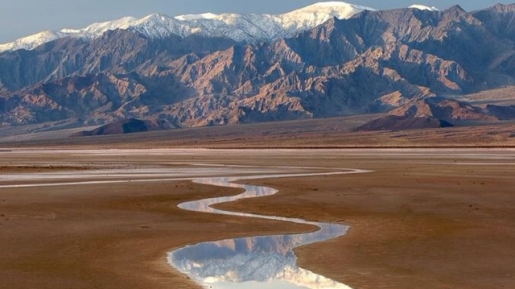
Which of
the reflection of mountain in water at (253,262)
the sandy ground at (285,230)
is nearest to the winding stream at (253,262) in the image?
the reflection of mountain in water at (253,262)

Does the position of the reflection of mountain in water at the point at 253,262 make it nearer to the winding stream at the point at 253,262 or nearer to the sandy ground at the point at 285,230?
the winding stream at the point at 253,262

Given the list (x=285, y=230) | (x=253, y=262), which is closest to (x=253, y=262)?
(x=253, y=262)

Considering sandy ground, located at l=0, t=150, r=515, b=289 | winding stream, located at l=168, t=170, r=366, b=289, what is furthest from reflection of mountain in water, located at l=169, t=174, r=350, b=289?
sandy ground, located at l=0, t=150, r=515, b=289

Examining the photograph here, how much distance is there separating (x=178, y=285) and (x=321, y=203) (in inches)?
853

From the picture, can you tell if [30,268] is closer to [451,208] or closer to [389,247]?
[389,247]

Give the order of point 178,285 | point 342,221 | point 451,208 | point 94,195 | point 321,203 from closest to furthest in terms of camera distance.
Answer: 1. point 178,285
2. point 342,221
3. point 451,208
4. point 321,203
5. point 94,195

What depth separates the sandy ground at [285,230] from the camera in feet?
71.0

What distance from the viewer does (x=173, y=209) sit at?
3934 cm

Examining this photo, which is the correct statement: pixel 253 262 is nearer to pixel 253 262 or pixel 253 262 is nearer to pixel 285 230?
pixel 253 262

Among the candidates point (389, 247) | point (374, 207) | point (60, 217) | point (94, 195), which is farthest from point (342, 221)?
point (94, 195)

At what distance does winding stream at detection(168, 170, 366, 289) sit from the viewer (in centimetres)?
2162

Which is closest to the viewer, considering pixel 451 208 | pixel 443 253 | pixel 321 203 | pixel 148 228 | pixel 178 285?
pixel 178 285

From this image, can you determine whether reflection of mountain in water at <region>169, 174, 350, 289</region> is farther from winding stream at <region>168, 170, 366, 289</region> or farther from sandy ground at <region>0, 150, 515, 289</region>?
sandy ground at <region>0, 150, 515, 289</region>

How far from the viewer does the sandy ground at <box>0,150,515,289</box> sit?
71.0ft
